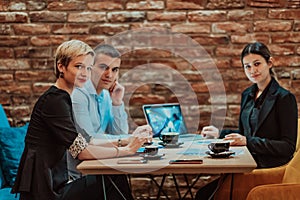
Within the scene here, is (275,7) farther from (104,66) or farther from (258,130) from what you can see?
(104,66)

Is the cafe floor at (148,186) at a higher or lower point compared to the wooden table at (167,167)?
lower

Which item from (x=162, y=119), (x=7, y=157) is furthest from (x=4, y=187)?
(x=162, y=119)

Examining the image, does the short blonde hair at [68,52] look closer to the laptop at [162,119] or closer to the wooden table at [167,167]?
the wooden table at [167,167]

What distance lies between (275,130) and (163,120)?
0.75 metres

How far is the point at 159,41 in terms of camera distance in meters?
4.14

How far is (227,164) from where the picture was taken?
8.08 feet

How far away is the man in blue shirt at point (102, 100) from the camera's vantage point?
3154mm

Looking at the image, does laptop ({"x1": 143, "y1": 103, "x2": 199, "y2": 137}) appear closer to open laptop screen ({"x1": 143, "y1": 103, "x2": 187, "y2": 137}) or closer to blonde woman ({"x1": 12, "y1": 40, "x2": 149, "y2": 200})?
open laptop screen ({"x1": 143, "y1": 103, "x2": 187, "y2": 137})

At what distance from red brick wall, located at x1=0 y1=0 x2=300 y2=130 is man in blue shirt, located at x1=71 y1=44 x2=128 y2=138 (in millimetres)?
579

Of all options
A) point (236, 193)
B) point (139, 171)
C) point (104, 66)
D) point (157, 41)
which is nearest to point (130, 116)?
point (157, 41)

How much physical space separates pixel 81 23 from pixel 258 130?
1.65m

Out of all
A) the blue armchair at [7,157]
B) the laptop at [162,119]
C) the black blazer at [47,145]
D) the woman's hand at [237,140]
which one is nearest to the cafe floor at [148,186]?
the laptop at [162,119]

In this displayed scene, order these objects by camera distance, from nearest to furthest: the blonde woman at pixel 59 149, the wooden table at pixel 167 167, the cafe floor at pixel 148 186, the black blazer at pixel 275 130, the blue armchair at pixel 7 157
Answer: the wooden table at pixel 167 167 → the blonde woman at pixel 59 149 → the black blazer at pixel 275 130 → the blue armchair at pixel 7 157 → the cafe floor at pixel 148 186

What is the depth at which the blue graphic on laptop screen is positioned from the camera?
3.57 m
